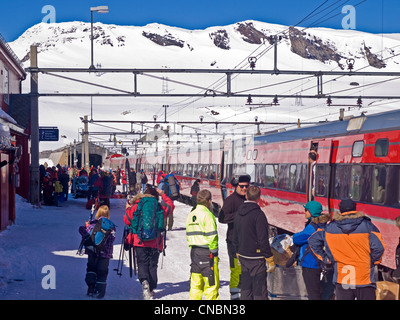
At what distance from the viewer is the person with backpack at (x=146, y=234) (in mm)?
9695

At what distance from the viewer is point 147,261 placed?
9.89 meters

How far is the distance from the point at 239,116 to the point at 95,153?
3616 centimetres

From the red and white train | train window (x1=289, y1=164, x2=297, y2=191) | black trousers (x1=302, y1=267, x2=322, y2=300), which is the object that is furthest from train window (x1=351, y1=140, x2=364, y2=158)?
black trousers (x1=302, y1=267, x2=322, y2=300)

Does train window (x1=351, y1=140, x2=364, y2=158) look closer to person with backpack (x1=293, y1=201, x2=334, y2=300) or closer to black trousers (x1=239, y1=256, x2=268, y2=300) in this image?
person with backpack (x1=293, y1=201, x2=334, y2=300)

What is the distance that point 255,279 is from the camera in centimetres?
809

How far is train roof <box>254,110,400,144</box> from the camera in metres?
11.4

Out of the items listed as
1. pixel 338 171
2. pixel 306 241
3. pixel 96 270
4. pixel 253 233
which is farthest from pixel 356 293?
pixel 338 171

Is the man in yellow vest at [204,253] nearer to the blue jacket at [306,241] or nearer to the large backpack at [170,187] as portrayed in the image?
the blue jacket at [306,241]

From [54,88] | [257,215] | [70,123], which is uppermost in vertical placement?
[54,88]

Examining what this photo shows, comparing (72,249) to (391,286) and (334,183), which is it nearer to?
(334,183)

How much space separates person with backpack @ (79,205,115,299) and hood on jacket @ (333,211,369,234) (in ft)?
13.1

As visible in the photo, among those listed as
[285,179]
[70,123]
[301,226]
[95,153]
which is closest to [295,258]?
[301,226]

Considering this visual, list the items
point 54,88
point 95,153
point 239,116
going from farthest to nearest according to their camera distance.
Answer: point 54,88 < point 239,116 < point 95,153

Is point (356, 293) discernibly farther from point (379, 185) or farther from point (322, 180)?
point (322, 180)
